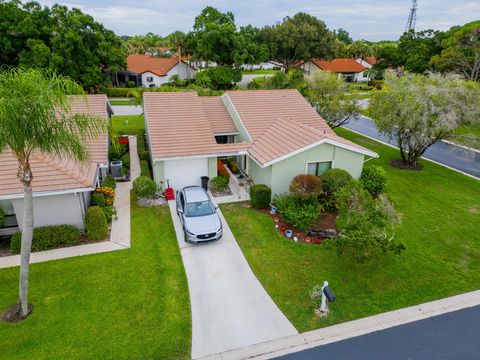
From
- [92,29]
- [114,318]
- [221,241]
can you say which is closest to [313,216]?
[221,241]

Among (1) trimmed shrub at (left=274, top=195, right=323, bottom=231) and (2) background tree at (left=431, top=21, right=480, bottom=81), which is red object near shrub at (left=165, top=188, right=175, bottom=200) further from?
(2) background tree at (left=431, top=21, right=480, bottom=81)

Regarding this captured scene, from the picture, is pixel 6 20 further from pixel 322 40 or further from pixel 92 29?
pixel 322 40

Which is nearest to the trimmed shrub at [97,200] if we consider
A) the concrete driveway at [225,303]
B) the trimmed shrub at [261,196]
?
the concrete driveway at [225,303]

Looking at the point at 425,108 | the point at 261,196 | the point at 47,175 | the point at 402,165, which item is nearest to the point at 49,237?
the point at 47,175

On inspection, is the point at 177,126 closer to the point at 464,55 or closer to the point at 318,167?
the point at 318,167

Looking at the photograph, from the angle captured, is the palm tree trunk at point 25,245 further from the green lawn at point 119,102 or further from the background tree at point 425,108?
the green lawn at point 119,102

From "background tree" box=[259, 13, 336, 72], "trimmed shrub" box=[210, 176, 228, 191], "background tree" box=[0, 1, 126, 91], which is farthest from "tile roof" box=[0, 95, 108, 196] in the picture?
"background tree" box=[259, 13, 336, 72]
